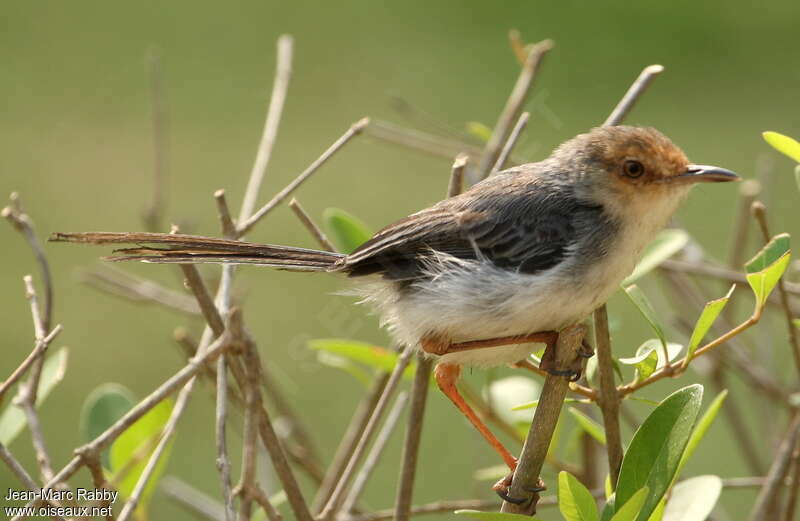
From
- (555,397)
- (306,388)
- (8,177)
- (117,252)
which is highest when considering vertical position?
(117,252)

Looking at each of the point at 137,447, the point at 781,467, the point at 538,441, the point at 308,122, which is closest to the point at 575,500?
the point at 538,441

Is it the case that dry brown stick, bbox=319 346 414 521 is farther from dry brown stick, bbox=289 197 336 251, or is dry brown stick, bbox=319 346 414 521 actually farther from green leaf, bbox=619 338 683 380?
green leaf, bbox=619 338 683 380

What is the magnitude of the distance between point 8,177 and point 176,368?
2.72 meters

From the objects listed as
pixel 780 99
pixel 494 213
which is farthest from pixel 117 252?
pixel 780 99

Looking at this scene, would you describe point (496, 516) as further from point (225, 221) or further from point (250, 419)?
point (225, 221)

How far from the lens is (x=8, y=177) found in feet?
28.6

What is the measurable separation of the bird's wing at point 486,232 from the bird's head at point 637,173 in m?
0.08

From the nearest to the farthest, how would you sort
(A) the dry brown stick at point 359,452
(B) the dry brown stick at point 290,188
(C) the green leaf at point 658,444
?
1. (C) the green leaf at point 658,444
2. (A) the dry brown stick at point 359,452
3. (B) the dry brown stick at point 290,188

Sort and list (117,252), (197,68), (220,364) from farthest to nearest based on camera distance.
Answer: (197,68), (117,252), (220,364)

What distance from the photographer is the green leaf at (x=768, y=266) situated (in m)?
2.21

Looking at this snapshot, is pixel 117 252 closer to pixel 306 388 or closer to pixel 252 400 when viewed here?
pixel 252 400

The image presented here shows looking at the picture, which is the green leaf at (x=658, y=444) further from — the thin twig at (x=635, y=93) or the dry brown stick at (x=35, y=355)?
the dry brown stick at (x=35, y=355)

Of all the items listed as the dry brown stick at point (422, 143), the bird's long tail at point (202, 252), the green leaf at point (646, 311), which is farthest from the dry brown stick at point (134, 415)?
the dry brown stick at point (422, 143)

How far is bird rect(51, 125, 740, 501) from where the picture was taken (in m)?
2.81
